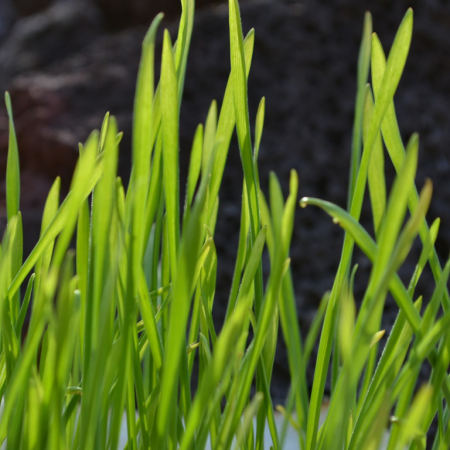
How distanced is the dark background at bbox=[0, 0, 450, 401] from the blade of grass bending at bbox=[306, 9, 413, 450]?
1.54ft

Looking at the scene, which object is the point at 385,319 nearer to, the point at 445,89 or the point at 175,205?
the point at 445,89

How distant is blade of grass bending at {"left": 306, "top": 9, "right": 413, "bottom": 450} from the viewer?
0.50ft

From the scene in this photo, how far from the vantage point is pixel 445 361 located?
0.49 feet

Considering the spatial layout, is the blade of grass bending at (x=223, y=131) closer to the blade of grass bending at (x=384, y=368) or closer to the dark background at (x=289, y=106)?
the blade of grass bending at (x=384, y=368)

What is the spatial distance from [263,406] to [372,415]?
0.13ft

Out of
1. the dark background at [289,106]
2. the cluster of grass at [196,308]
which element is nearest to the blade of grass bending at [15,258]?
the cluster of grass at [196,308]

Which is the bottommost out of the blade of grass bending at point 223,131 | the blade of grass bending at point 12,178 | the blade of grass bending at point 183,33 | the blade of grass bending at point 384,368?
the blade of grass bending at point 384,368

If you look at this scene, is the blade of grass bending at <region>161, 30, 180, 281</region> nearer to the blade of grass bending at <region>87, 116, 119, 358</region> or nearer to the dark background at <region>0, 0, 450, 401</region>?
the blade of grass bending at <region>87, 116, 119, 358</region>

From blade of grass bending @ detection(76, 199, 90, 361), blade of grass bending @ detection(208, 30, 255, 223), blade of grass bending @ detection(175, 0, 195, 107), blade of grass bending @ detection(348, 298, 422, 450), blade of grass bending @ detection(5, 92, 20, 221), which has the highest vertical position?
blade of grass bending @ detection(175, 0, 195, 107)

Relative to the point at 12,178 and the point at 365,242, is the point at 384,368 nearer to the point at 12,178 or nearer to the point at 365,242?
the point at 365,242

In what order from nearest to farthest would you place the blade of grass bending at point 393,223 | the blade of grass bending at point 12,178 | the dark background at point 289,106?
the blade of grass bending at point 393,223 → the blade of grass bending at point 12,178 → the dark background at point 289,106

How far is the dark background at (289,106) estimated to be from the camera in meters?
0.72

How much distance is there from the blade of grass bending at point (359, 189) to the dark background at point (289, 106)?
469 millimetres

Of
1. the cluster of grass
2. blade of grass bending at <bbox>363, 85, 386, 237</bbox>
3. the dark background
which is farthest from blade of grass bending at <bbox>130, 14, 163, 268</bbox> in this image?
the dark background
